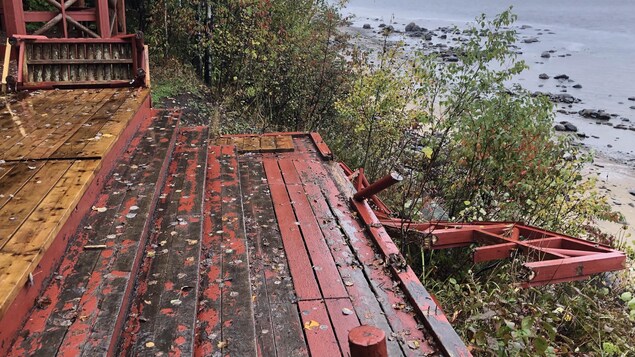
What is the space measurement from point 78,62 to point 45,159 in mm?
3115

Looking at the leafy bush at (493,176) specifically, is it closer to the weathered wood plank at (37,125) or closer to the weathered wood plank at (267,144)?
the weathered wood plank at (267,144)

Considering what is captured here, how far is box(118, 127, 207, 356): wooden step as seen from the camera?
2.45 m

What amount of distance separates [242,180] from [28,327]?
108 inches

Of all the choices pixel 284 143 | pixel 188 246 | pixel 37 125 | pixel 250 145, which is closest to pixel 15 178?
pixel 188 246

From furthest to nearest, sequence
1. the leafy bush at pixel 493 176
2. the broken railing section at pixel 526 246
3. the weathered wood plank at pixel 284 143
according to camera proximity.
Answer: the weathered wood plank at pixel 284 143, the leafy bush at pixel 493 176, the broken railing section at pixel 526 246

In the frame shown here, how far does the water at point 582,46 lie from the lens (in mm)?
18094

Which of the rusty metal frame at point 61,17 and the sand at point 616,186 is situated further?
the sand at point 616,186

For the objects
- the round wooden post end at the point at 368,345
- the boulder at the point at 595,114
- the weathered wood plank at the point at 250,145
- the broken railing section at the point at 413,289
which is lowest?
the boulder at the point at 595,114

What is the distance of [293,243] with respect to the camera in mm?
3734

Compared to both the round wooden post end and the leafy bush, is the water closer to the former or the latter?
the leafy bush

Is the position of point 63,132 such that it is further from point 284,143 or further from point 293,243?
point 284,143

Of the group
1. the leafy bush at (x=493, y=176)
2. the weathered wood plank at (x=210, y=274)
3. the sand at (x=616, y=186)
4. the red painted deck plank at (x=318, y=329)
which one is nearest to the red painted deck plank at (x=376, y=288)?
the red painted deck plank at (x=318, y=329)

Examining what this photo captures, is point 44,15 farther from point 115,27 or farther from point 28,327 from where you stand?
point 28,327

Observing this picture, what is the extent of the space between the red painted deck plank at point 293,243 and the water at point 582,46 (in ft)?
43.9
